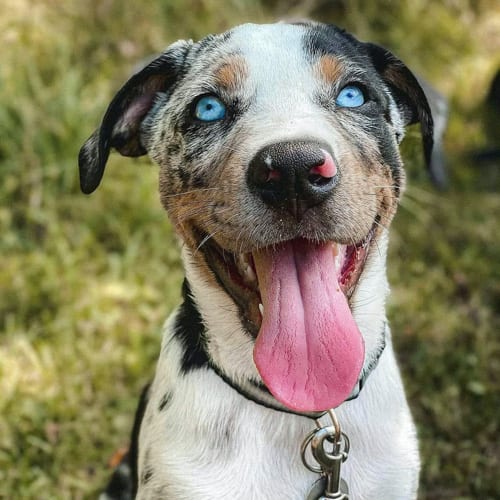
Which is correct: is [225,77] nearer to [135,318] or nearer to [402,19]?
[135,318]

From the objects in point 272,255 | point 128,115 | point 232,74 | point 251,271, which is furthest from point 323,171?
point 128,115

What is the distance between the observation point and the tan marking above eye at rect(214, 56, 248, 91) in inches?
109

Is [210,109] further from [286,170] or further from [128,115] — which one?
[286,170]

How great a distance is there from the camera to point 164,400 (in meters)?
2.93

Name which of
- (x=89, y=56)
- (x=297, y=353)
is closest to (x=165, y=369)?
(x=297, y=353)

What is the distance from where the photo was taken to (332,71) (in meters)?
2.79

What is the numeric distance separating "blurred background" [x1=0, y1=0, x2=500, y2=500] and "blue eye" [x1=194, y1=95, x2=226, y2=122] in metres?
0.79

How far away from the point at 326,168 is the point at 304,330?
0.57m

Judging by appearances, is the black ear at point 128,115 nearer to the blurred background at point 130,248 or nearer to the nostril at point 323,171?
the blurred background at point 130,248

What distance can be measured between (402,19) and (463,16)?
2.04 ft

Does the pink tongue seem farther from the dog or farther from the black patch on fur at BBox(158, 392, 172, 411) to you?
the black patch on fur at BBox(158, 392, 172, 411)

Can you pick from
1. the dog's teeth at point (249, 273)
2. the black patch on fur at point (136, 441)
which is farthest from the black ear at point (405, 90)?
the black patch on fur at point (136, 441)

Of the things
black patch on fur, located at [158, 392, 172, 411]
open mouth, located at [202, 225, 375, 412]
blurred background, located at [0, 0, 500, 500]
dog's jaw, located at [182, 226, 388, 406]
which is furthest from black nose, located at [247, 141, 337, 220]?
blurred background, located at [0, 0, 500, 500]

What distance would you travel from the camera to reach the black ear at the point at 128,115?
292 centimetres
